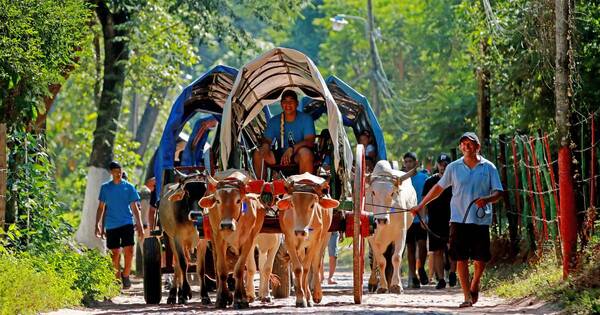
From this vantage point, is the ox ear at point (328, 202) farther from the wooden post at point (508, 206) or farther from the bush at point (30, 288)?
the wooden post at point (508, 206)

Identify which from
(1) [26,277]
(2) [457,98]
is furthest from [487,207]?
(2) [457,98]

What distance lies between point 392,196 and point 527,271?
2181mm

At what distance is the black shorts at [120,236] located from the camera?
20625mm

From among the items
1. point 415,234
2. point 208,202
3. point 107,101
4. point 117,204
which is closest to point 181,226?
point 208,202

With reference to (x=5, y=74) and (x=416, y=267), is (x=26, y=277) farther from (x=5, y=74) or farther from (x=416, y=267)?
(x=416, y=267)

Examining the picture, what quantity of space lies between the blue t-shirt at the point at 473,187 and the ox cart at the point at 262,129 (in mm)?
1063

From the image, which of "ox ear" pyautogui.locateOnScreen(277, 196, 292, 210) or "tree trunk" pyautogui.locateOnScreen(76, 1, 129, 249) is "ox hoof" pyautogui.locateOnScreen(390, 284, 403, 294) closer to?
"ox ear" pyautogui.locateOnScreen(277, 196, 292, 210)

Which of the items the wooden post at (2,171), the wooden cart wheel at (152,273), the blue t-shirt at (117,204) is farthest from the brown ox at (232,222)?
the blue t-shirt at (117,204)

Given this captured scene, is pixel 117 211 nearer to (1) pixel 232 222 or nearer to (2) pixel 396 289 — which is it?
(2) pixel 396 289

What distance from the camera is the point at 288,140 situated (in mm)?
16188

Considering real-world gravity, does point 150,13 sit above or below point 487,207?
above

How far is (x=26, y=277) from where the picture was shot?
14156mm

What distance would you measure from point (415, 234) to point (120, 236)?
474 centimetres

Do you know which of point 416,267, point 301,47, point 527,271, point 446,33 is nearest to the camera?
point 527,271
